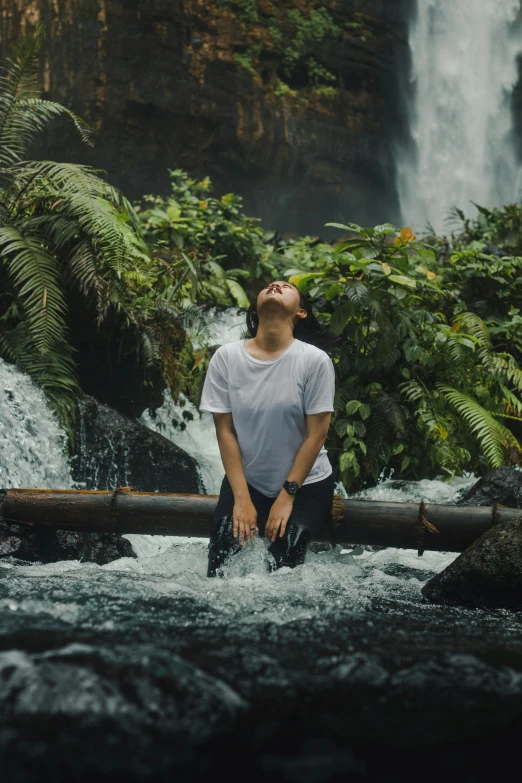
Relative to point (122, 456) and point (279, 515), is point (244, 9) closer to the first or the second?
point (122, 456)

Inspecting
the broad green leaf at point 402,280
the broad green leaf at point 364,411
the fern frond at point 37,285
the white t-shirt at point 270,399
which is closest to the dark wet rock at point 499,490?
the broad green leaf at point 364,411

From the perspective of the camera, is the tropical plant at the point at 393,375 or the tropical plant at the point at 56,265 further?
the tropical plant at the point at 393,375

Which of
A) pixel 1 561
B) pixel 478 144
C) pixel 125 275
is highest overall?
pixel 478 144

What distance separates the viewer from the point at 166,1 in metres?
15.6

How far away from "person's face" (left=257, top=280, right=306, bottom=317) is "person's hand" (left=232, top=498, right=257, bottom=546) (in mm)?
893

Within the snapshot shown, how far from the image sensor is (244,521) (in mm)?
3201

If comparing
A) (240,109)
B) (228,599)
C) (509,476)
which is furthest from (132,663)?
(240,109)

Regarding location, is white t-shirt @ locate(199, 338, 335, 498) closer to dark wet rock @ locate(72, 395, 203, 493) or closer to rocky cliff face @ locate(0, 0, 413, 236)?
dark wet rock @ locate(72, 395, 203, 493)

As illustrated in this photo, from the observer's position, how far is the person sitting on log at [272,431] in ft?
10.6

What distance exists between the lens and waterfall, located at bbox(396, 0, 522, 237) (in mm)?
19906

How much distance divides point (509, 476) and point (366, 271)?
211cm

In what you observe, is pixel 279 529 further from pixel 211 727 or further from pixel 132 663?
pixel 211 727

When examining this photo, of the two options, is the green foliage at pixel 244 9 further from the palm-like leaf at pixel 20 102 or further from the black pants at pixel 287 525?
the black pants at pixel 287 525

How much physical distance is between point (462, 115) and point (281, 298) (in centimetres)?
1930
